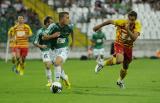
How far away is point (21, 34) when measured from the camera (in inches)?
1164

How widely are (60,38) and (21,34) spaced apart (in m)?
11.1

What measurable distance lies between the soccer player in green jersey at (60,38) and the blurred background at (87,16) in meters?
23.3

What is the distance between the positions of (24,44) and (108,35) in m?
15.0

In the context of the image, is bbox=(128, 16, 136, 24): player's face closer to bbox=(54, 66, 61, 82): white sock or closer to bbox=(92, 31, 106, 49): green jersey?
bbox=(54, 66, 61, 82): white sock

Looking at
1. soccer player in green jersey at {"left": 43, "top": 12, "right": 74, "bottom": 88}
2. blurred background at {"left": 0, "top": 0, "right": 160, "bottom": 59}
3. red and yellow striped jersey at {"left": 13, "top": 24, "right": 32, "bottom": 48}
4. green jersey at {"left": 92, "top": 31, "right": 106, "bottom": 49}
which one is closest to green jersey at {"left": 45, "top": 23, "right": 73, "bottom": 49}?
soccer player in green jersey at {"left": 43, "top": 12, "right": 74, "bottom": 88}

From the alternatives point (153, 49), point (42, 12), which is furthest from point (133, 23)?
point (42, 12)

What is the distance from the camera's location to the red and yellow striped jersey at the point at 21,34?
29.3 meters

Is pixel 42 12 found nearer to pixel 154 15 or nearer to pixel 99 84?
pixel 154 15

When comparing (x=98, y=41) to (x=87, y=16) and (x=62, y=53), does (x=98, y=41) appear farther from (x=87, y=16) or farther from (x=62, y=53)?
(x=62, y=53)

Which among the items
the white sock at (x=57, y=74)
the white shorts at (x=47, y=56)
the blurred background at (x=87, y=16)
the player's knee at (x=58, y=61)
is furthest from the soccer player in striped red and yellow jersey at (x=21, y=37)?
the blurred background at (x=87, y=16)

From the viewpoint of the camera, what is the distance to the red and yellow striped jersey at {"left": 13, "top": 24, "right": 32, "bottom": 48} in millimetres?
29266

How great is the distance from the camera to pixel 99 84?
2173 cm

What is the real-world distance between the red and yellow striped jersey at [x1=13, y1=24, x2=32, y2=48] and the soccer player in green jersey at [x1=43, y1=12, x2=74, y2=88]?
10443mm

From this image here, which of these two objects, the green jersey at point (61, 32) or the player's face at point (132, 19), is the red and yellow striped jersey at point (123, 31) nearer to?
the player's face at point (132, 19)
